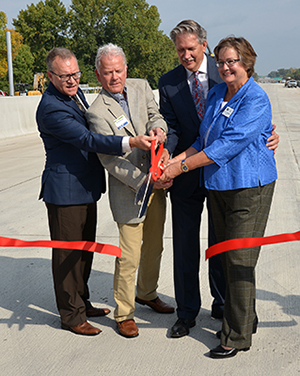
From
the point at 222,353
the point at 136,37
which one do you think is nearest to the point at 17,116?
the point at 222,353

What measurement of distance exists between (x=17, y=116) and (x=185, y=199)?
49.5 ft

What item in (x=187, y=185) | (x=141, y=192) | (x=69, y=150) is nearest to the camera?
(x=141, y=192)

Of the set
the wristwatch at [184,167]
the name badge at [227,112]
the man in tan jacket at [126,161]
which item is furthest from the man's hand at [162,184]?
the name badge at [227,112]

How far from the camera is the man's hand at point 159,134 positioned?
9.99 feet

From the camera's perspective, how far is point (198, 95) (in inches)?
130

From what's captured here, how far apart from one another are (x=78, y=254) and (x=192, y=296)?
95cm

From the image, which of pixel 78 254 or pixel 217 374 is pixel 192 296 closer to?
pixel 217 374

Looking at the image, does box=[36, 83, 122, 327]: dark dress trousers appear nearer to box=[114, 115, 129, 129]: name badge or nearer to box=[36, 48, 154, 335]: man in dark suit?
box=[36, 48, 154, 335]: man in dark suit

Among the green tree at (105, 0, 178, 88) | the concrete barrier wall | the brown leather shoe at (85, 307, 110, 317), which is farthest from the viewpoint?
the green tree at (105, 0, 178, 88)

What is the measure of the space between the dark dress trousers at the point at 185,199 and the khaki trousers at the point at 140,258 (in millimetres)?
160

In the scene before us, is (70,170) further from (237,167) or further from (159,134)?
(237,167)

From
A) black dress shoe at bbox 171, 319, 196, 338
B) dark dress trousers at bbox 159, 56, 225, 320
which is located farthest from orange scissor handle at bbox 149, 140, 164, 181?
black dress shoe at bbox 171, 319, 196, 338

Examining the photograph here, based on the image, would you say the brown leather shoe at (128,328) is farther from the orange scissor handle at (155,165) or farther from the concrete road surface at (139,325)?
the orange scissor handle at (155,165)

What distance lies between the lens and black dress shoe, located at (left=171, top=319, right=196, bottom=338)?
326 centimetres
